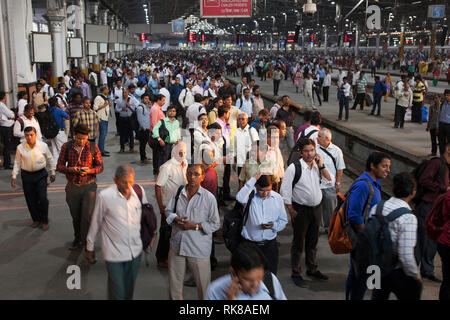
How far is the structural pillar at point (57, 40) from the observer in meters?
20.5

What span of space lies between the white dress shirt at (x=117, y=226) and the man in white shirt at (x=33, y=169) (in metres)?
3.24

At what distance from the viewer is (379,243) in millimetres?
4039

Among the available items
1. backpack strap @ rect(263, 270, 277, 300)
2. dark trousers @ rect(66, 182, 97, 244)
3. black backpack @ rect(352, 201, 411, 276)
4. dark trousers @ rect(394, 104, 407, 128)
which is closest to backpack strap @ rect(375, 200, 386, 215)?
black backpack @ rect(352, 201, 411, 276)

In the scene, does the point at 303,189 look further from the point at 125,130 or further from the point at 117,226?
the point at 125,130

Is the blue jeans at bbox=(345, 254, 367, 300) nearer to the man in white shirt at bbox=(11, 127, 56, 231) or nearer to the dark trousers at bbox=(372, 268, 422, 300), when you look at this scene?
the dark trousers at bbox=(372, 268, 422, 300)

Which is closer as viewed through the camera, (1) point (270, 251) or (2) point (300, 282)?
(1) point (270, 251)

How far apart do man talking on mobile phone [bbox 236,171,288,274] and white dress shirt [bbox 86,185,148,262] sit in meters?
1.10

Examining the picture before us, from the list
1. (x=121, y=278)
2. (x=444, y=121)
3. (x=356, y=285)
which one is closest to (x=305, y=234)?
(x=356, y=285)

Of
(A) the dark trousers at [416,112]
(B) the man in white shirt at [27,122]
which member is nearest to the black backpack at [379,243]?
(B) the man in white shirt at [27,122]

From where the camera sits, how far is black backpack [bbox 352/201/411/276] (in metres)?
3.99

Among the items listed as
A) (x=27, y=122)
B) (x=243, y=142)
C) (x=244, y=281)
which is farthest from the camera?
(x=27, y=122)

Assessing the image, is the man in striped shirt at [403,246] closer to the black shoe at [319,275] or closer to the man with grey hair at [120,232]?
the black shoe at [319,275]

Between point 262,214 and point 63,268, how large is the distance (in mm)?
2838

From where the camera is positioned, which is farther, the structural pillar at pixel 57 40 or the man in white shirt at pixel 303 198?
the structural pillar at pixel 57 40
